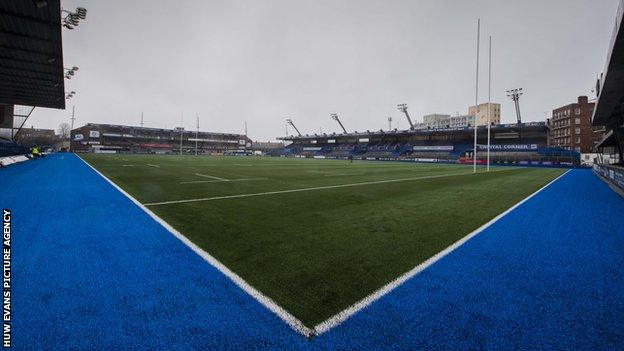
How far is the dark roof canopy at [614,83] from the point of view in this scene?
7.89 metres

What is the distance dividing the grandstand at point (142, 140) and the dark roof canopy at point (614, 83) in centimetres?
10074

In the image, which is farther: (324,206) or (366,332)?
(324,206)

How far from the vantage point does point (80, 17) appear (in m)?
17.3

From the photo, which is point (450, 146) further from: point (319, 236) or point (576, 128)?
point (319, 236)

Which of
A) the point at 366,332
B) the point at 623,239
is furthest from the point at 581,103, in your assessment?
the point at 366,332

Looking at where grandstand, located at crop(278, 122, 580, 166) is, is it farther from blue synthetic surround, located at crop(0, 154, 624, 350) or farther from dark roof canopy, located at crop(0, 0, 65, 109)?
dark roof canopy, located at crop(0, 0, 65, 109)

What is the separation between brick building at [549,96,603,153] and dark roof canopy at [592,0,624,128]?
75509 millimetres

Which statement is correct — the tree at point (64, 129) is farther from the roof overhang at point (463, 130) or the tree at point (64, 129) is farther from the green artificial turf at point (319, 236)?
the green artificial turf at point (319, 236)

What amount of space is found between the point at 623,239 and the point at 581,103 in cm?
10818

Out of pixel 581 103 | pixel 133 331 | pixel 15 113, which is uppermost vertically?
→ pixel 581 103

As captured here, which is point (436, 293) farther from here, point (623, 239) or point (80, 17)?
point (80, 17)

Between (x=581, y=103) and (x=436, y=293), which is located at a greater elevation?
(x=581, y=103)

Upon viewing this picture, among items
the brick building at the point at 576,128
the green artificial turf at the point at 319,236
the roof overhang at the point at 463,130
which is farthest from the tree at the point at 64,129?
the brick building at the point at 576,128

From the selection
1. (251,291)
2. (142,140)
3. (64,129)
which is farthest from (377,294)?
(64,129)
